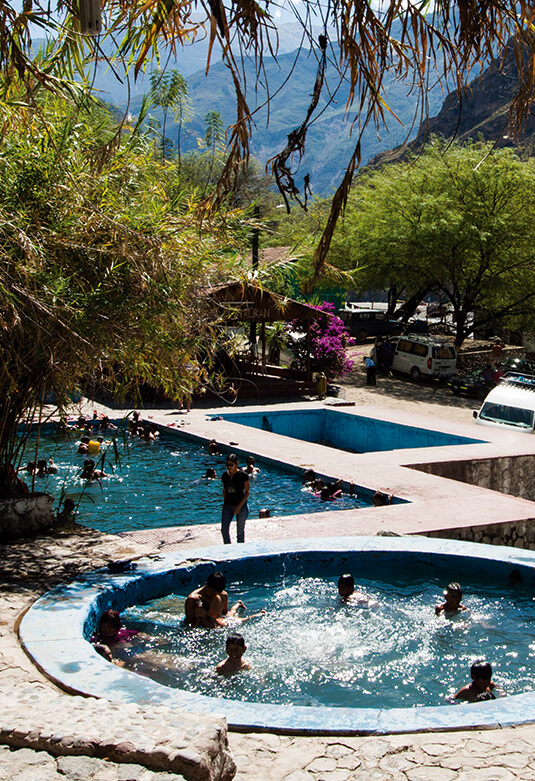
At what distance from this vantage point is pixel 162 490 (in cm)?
1569

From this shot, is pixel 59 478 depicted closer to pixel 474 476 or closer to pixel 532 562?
pixel 474 476

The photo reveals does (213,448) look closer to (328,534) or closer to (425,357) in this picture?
(328,534)

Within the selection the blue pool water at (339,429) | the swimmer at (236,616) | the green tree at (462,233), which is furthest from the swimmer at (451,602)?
the green tree at (462,233)

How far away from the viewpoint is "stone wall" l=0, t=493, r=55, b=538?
10.2 m

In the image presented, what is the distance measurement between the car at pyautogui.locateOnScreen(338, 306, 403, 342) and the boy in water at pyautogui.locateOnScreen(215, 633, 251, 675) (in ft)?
117

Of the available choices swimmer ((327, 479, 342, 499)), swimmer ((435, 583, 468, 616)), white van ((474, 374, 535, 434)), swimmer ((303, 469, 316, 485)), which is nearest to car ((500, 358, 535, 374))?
white van ((474, 374, 535, 434))

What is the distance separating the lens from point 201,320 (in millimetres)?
11547

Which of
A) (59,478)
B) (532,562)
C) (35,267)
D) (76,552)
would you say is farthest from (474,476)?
(35,267)

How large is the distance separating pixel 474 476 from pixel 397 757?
40.2 ft

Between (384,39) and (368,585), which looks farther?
(368,585)

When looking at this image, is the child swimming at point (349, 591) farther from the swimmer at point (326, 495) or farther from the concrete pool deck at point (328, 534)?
the swimmer at point (326, 495)

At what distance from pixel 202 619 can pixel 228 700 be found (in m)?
2.40

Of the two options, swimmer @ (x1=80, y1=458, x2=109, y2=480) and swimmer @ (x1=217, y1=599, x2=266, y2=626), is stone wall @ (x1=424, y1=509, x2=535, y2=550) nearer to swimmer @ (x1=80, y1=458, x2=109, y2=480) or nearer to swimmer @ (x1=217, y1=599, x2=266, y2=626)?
swimmer @ (x1=217, y1=599, x2=266, y2=626)

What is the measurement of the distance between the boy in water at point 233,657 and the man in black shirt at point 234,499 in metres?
3.17
